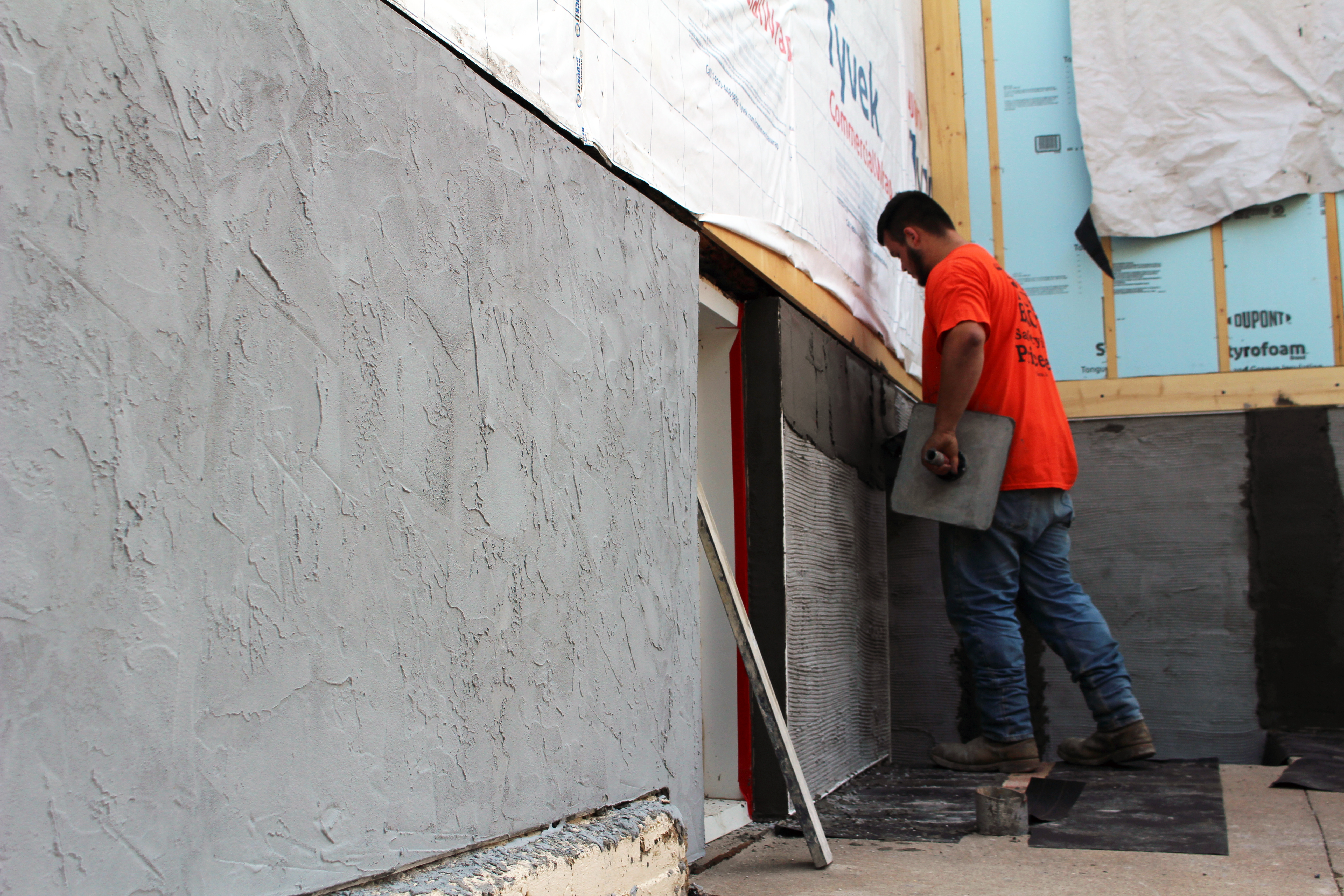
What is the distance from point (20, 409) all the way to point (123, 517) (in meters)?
0.12

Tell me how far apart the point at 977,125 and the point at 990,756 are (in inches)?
107

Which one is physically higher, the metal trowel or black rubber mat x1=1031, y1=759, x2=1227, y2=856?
the metal trowel

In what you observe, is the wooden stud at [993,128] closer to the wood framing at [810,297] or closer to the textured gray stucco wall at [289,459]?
the wood framing at [810,297]

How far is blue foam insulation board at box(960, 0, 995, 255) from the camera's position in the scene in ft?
14.1

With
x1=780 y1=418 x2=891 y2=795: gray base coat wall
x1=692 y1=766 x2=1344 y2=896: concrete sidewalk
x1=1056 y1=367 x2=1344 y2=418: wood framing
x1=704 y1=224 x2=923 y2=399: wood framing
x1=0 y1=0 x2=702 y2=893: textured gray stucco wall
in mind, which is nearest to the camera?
x1=0 y1=0 x2=702 y2=893: textured gray stucco wall

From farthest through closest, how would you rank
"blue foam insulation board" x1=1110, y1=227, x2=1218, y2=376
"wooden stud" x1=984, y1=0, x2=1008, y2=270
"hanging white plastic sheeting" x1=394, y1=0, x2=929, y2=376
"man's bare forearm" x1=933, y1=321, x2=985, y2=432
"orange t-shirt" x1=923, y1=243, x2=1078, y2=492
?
"wooden stud" x1=984, y1=0, x2=1008, y2=270 < "blue foam insulation board" x1=1110, y1=227, x2=1218, y2=376 < "orange t-shirt" x1=923, y1=243, x2=1078, y2=492 < "man's bare forearm" x1=933, y1=321, x2=985, y2=432 < "hanging white plastic sheeting" x1=394, y1=0, x2=929, y2=376

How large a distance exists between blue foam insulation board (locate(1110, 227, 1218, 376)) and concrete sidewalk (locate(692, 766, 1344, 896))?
2085 mm

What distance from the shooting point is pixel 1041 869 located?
190 cm

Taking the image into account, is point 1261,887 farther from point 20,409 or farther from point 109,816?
point 20,409

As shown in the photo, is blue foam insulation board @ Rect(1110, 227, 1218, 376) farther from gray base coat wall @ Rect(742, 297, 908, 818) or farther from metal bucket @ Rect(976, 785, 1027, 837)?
metal bucket @ Rect(976, 785, 1027, 837)

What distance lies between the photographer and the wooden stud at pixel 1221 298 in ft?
12.7

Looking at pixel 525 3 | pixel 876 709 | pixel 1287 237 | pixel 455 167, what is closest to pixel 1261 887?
pixel 876 709

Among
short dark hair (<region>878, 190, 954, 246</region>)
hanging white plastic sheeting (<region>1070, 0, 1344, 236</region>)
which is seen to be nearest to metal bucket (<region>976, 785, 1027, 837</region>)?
short dark hair (<region>878, 190, 954, 246</region>)

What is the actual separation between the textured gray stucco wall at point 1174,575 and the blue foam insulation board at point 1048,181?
1.78 ft
